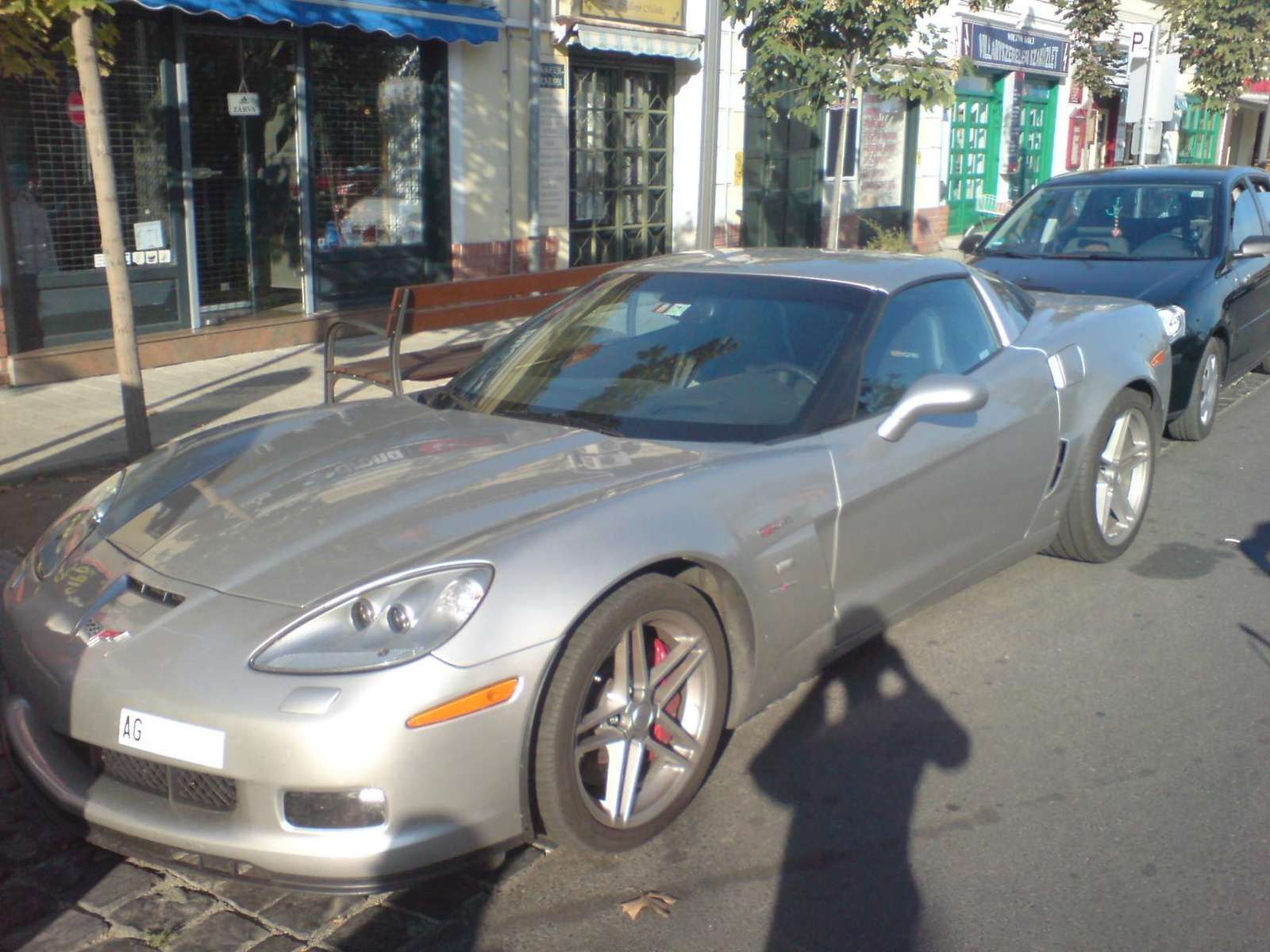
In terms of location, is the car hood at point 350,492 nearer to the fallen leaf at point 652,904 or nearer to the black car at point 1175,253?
the fallen leaf at point 652,904

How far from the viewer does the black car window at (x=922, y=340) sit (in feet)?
14.0

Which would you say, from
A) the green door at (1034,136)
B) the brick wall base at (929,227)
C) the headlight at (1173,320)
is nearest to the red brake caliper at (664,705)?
the headlight at (1173,320)

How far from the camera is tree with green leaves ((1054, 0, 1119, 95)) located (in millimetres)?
20234

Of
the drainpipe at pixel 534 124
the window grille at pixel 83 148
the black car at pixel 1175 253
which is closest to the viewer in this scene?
the black car at pixel 1175 253

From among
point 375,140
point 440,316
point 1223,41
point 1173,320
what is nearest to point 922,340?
point 1173,320

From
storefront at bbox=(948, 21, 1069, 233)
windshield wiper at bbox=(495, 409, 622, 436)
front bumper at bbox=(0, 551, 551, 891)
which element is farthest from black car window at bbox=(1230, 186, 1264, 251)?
storefront at bbox=(948, 21, 1069, 233)

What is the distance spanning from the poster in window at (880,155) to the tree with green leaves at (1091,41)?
3.21m

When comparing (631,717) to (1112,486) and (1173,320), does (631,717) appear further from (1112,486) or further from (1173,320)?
(1173,320)

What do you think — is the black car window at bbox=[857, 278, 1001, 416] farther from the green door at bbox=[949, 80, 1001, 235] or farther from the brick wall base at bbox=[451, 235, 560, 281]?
the green door at bbox=[949, 80, 1001, 235]

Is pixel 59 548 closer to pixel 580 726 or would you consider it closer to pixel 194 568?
pixel 194 568

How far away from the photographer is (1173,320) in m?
6.99

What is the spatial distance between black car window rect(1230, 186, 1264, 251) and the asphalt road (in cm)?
419

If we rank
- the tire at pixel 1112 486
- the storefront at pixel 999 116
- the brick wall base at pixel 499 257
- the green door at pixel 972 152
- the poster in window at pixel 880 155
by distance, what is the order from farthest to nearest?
1. the green door at pixel 972 152
2. the storefront at pixel 999 116
3. the poster in window at pixel 880 155
4. the brick wall base at pixel 499 257
5. the tire at pixel 1112 486

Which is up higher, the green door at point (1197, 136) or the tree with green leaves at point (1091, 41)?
the tree with green leaves at point (1091, 41)
